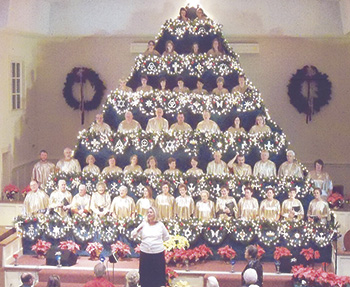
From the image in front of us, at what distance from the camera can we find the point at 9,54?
2098 cm

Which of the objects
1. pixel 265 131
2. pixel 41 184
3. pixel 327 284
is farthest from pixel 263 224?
pixel 41 184

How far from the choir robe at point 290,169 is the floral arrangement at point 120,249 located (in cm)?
454

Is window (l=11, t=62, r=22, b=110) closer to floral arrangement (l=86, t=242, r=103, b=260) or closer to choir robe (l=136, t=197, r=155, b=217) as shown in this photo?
choir robe (l=136, t=197, r=155, b=217)

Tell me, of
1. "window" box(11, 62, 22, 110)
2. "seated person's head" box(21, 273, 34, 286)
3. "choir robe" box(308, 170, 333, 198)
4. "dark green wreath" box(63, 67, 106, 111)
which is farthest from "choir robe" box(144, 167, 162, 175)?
"seated person's head" box(21, 273, 34, 286)

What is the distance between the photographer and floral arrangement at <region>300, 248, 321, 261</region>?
1534cm

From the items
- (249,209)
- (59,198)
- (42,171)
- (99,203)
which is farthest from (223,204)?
(42,171)

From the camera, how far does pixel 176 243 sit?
15.7 meters

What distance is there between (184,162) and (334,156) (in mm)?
6710

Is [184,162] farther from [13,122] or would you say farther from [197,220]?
[13,122]

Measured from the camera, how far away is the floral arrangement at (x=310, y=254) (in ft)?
50.3

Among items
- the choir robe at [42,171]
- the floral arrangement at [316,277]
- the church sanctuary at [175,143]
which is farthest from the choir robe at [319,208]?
the choir robe at [42,171]

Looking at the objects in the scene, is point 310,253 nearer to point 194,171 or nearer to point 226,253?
point 226,253

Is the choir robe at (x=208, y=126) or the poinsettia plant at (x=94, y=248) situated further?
the choir robe at (x=208, y=126)

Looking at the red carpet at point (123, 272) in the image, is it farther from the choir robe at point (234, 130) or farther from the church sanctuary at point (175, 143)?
the choir robe at point (234, 130)
